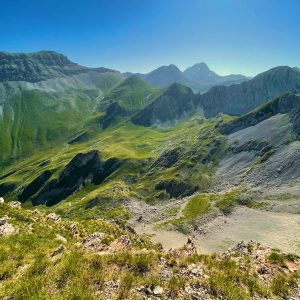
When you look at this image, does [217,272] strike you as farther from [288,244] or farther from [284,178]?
[284,178]

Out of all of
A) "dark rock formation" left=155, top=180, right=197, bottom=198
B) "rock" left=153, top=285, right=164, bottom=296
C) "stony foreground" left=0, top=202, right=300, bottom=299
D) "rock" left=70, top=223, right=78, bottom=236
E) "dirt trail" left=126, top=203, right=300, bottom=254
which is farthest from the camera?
"dark rock formation" left=155, top=180, right=197, bottom=198

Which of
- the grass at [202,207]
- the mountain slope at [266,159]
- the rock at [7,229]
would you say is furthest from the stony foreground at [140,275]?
the mountain slope at [266,159]

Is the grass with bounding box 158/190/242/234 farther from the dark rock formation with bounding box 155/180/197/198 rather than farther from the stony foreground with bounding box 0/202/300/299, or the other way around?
the stony foreground with bounding box 0/202/300/299

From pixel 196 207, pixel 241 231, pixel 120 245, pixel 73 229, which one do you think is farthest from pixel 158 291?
pixel 196 207

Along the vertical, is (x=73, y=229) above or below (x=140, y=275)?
below

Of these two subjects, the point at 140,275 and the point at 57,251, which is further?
the point at 57,251

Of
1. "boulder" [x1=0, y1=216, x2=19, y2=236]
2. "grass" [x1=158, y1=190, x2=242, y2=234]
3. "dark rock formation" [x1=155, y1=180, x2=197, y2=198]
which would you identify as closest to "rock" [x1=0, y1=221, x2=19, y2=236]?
"boulder" [x1=0, y1=216, x2=19, y2=236]

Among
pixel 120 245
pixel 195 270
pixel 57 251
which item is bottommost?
pixel 120 245

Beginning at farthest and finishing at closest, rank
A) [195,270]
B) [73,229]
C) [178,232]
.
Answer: [178,232] → [73,229] → [195,270]

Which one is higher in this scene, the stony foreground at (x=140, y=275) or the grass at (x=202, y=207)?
the stony foreground at (x=140, y=275)

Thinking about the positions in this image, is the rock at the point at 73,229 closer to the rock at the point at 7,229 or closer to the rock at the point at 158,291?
the rock at the point at 7,229

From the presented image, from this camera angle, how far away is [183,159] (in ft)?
647

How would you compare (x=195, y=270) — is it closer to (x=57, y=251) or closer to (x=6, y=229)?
(x=57, y=251)

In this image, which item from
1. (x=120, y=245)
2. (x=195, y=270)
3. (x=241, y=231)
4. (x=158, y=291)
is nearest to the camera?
(x=158, y=291)
